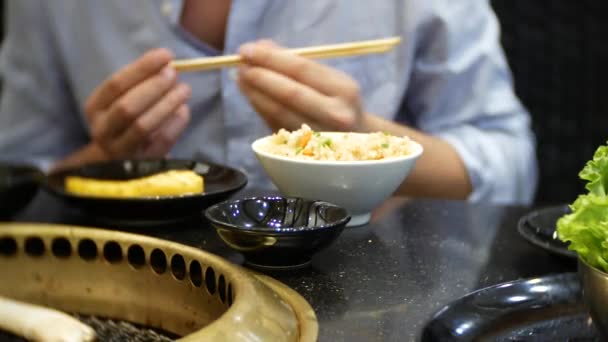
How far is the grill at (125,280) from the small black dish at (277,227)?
0.04m

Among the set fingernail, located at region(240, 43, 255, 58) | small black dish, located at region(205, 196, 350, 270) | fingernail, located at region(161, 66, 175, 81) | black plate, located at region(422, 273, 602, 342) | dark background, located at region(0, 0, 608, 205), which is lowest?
dark background, located at region(0, 0, 608, 205)

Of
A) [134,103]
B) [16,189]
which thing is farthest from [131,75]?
[16,189]

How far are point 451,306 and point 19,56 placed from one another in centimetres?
158

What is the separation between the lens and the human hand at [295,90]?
1234 millimetres

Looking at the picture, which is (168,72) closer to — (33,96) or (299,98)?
(299,98)

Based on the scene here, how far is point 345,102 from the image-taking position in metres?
1.28

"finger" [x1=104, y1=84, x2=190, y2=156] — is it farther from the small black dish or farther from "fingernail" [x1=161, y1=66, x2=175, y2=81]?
the small black dish

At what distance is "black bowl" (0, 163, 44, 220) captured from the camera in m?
1.13

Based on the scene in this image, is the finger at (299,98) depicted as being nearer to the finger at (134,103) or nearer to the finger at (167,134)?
the finger at (134,103)

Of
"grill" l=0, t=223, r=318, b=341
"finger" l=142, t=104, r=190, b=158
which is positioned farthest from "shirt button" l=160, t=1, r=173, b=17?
"grill" l=0, t=223, r=318, b=341

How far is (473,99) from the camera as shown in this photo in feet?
5.75

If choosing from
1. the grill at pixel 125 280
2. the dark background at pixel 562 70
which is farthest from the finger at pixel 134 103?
the dark background at pixel 562 70

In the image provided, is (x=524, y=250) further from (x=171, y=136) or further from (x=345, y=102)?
(x=171, y=136)

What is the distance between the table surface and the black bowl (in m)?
0.02
